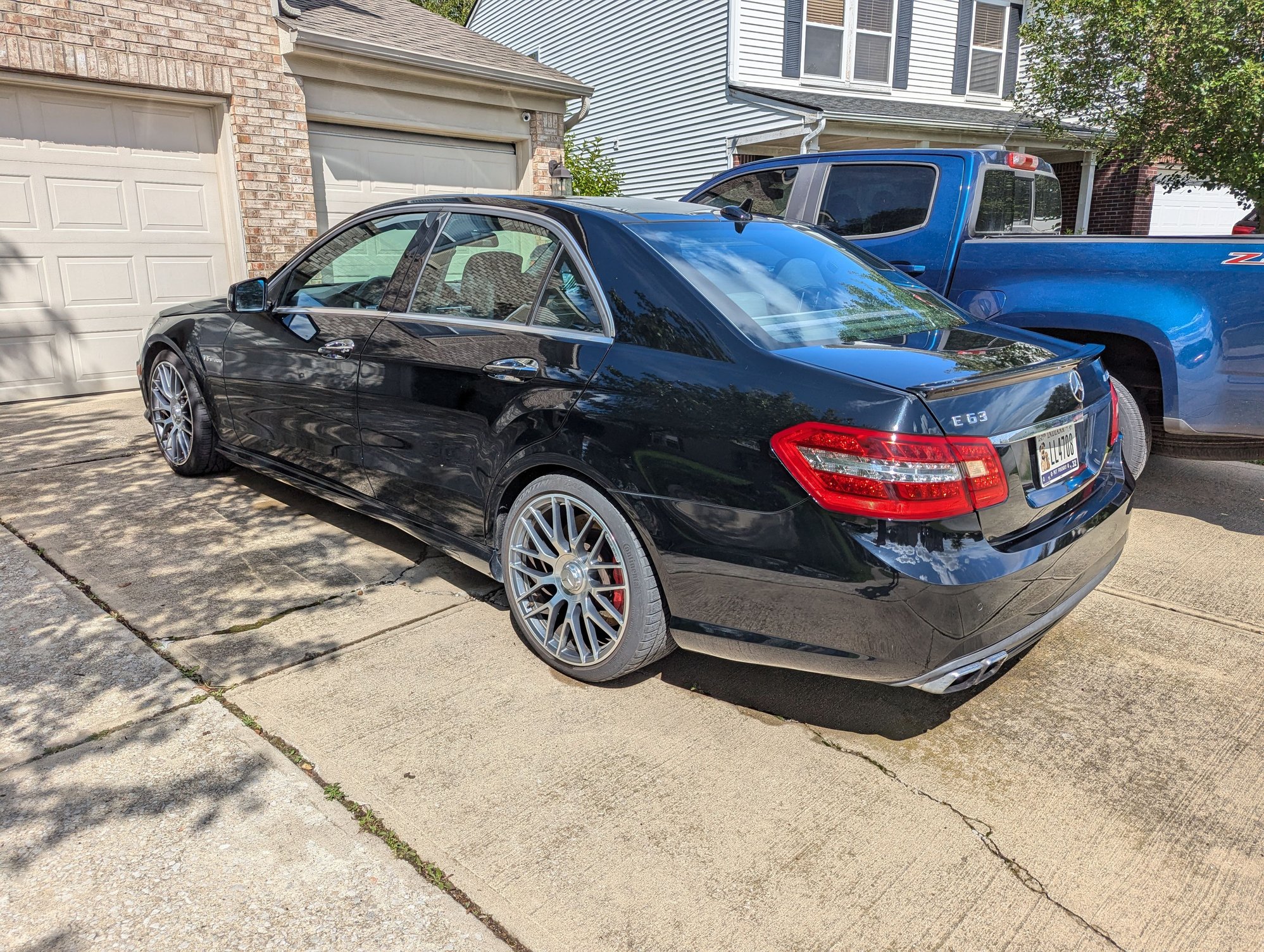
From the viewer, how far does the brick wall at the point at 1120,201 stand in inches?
693

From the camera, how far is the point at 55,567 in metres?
4.00

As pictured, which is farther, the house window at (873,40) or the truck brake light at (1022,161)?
the house window at (873,40)

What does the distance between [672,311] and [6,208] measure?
6956 mm

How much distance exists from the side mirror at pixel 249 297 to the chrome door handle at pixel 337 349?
66 centimetres

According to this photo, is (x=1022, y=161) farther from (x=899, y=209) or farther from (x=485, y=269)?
(x=485, y=269)

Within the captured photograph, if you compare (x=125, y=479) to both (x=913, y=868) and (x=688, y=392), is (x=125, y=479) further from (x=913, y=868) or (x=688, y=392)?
(x=913, y=868)

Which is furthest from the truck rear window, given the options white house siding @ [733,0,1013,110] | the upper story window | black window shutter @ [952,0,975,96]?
black window shutter @ [952,0,975,96]

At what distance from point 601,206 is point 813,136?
11507mm

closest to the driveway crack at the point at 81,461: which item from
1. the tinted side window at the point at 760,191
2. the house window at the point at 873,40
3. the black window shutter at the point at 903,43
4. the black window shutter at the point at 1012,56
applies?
→ the tinted side window at the point at 760,191

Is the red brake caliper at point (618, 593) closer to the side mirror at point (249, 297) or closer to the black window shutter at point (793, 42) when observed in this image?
the side mirror at point (249, 297)

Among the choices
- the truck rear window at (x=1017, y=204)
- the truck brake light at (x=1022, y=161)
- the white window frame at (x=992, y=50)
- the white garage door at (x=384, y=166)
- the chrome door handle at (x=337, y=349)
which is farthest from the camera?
the white window frame at (x=992, y=50)

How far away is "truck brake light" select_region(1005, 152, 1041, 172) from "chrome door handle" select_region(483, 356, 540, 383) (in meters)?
3.92

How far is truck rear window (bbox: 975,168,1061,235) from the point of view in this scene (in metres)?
5.47

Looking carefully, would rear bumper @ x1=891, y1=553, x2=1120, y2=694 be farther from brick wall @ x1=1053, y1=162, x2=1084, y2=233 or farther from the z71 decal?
brick wall @ x1=1053, y1=162, x2=1084, y2=233
